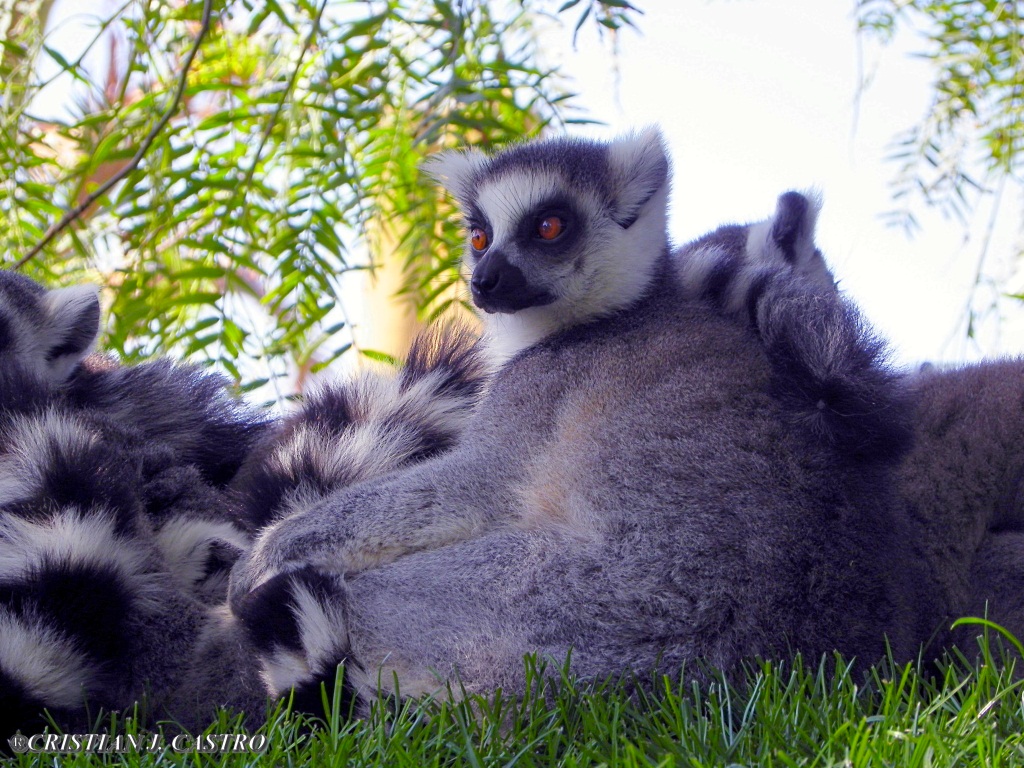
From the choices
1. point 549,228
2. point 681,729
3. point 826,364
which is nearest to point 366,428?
point 549,228

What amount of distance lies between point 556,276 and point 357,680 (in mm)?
1187

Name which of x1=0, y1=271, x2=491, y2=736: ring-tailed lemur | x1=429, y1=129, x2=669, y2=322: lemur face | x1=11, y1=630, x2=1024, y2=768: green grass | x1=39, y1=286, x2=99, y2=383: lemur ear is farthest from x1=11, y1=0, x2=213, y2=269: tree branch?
x1=11, y1=630, x2=1024, y2=768: green grass

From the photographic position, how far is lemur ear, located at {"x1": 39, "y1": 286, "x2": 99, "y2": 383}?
3080 mm

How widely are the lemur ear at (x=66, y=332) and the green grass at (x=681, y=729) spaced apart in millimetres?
1467

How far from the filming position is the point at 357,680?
6.86 ft

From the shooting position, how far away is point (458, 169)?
10.7 feet

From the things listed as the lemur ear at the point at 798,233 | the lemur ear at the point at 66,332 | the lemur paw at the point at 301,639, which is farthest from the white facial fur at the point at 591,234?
the lemur ear at the point at 66,332

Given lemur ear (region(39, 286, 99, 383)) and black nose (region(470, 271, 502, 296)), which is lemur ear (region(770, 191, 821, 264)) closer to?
black nose (region(470, 271, 502, 296))

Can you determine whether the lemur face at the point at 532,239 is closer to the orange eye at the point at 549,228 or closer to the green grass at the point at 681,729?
the orange eye at the point at 549,228

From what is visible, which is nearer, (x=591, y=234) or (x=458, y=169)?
(x=591, y=234)

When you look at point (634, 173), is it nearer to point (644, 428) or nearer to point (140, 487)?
point (644, 428)

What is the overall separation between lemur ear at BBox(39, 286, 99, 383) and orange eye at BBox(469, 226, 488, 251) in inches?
43.7

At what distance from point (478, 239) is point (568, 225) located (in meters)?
0.27

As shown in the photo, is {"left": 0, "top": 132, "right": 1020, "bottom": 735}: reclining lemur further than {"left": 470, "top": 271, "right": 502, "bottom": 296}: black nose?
No
